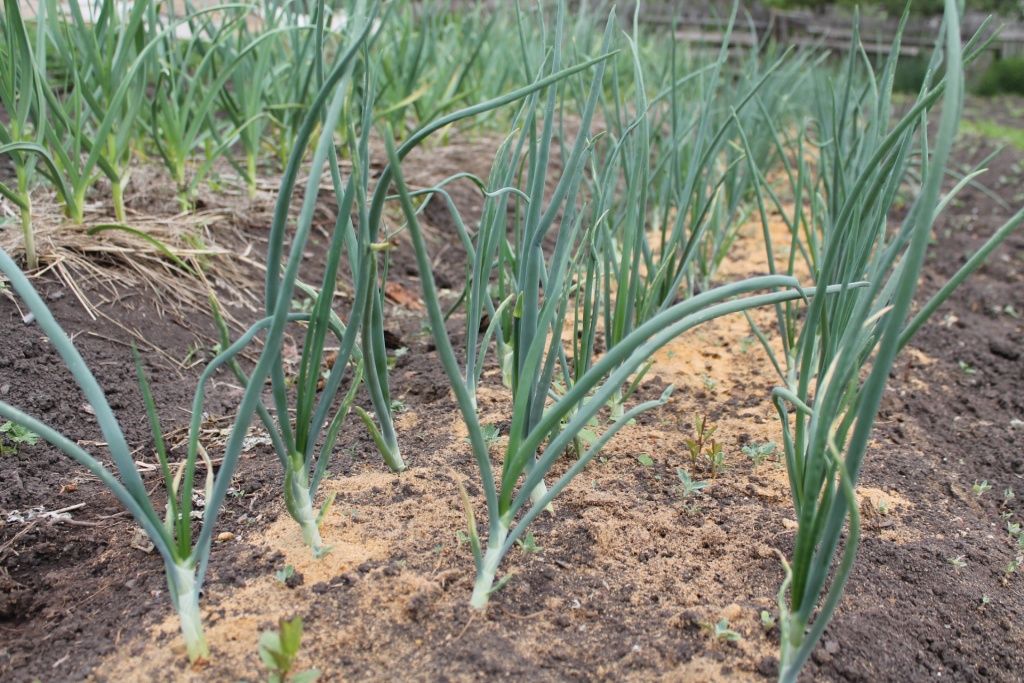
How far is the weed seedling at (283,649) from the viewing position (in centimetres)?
85

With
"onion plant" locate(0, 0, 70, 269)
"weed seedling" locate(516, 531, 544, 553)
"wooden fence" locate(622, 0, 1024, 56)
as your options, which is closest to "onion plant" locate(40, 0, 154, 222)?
"onion plant" locate(0, 0, 70, 269)

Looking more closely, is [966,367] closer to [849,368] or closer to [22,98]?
[849,368]

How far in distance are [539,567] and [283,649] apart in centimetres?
36

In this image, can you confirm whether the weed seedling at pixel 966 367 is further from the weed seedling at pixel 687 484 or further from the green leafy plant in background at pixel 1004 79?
the green leafy plant in background at pixel 1004 79

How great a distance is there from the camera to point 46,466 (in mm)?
1384

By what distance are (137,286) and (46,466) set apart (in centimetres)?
59

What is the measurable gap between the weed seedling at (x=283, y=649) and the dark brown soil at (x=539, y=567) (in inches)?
2.1

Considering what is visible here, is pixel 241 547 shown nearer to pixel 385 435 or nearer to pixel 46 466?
pixel 385 435

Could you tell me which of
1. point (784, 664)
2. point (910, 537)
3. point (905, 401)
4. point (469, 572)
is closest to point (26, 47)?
point (469, 572)

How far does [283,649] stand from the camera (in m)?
0.86

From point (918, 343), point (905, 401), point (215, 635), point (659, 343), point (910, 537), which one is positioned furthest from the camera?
point (918, 343)

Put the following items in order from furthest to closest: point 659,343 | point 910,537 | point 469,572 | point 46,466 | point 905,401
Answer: point 905,401 < point 46,466 < point 910,537 < point 469,572 < point 659,343

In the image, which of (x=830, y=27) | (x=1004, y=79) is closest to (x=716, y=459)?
(x=830, y=27)

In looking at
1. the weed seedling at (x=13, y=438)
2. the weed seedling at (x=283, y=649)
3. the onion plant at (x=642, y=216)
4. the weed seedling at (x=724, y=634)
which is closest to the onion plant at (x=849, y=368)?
the weed seedling at (x=724, y=634)
